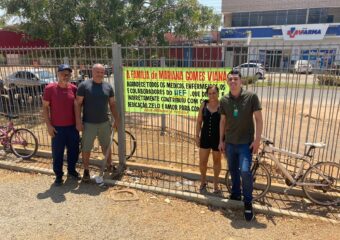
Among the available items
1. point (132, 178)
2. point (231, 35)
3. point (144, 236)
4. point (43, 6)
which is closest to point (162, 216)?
point (144, 236)

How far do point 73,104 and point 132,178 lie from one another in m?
1.65

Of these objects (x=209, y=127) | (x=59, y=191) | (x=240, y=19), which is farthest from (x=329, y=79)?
(x=240, y=19)

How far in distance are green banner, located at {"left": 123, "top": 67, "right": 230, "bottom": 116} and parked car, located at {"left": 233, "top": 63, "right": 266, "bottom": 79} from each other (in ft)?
0.90

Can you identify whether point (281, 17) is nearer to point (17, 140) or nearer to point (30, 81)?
point (30, 81)

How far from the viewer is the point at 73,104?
5.19 meters

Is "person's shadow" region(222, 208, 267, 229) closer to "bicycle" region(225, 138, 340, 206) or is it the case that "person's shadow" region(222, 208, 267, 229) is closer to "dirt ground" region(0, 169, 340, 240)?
"dirt ground" region(0, 169, 340, 240)

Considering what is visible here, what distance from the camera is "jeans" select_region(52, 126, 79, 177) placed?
527cm

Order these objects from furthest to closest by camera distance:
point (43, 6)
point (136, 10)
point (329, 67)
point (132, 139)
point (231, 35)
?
1. point (231, 35)
2. point (136, 10)
3. point (43, 6)
4. point (132, 139)
5. point (329, 67)

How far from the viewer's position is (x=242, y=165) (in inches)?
168

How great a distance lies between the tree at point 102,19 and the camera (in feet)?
35.3

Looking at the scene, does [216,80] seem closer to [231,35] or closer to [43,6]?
[43,6]

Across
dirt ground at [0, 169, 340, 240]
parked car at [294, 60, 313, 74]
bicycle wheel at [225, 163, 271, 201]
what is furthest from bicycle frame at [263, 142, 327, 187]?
parked car at [294, 60, 313, 74]

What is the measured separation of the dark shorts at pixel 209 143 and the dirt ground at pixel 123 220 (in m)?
0.89

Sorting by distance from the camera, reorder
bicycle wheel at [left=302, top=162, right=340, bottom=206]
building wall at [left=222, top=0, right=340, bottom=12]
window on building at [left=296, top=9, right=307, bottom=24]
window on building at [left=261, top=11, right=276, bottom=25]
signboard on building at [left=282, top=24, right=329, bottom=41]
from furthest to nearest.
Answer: window on building at [left=261, top=11, right=276, bottom=25], window on building at [left=296, top=9, right=307, bottom=24], building wall at [left=222, top=0, right=340, bottom=12], signboard on building at [left=282, top=24, right=329, bottom=41], bicycle wheel at [left=302, top=162, right=340, bottom=206]
